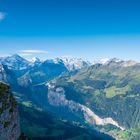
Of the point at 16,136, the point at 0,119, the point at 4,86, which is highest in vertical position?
the point at 4,86

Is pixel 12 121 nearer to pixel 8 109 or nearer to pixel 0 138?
pixel 8 109

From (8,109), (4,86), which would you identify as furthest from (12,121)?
(4,86)

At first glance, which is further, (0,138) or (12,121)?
(12,121)

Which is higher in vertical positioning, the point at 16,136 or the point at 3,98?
the point at 3,98

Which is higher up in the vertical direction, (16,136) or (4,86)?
(4,86)

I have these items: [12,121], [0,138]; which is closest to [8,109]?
[12,121]

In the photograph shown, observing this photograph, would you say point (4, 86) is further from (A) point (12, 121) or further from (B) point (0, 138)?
(B) point (0, 138)
